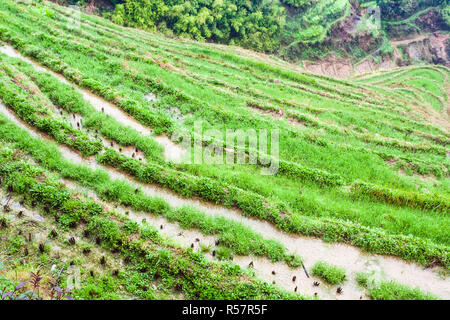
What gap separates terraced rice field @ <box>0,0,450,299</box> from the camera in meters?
8.74

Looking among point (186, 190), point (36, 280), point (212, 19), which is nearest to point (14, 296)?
point (36, 280)

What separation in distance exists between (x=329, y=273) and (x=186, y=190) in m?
6.13

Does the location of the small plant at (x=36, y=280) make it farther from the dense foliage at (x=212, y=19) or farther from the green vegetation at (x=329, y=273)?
the dense foliage at (x=212, y=19)

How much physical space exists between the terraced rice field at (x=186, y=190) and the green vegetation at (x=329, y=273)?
0.60 feet

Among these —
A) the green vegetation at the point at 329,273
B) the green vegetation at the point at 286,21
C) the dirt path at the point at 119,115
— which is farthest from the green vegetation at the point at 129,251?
the green vegetation at the point at 286,21

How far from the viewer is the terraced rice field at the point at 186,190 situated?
28.7ft

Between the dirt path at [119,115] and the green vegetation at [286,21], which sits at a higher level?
the green vegetation at [286,21]

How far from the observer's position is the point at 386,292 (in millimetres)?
9273

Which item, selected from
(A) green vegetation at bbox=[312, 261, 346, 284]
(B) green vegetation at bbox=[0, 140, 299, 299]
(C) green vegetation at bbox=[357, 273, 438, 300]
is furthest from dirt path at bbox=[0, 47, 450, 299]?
(B) green vegetation at bbox=[0, 140, 299, 299]

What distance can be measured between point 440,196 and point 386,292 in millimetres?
7360

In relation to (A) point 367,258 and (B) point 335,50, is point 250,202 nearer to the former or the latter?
(A) point 367,258

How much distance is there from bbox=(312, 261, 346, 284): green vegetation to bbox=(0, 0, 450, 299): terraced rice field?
0.60ft

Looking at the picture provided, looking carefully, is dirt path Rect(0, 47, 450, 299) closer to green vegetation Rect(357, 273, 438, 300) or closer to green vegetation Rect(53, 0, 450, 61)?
green vegetation Rect(357, 273, 438, 300)

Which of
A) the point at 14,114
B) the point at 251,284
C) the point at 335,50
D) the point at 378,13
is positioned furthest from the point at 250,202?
the point at 378,13
